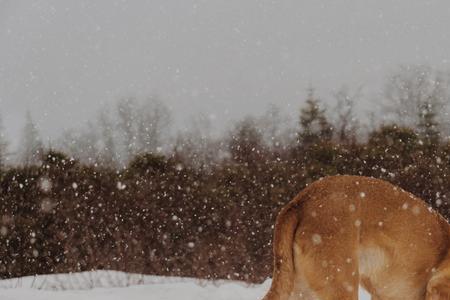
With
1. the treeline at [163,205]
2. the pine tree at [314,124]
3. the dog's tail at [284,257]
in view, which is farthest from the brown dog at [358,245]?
the pine tree at [314,124]

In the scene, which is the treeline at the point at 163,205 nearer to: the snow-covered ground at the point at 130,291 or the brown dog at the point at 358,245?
the snow-covered ground at the point at 130,291

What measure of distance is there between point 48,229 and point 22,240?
439 millimetres

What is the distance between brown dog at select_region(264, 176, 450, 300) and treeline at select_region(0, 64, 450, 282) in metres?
5.46

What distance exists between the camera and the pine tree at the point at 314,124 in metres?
Result: 18.9

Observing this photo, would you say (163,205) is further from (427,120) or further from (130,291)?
(427,120)

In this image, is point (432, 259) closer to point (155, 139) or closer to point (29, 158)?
point (29, 158)

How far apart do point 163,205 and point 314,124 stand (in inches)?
459

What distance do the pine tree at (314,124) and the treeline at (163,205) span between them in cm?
611

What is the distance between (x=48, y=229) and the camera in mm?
10000

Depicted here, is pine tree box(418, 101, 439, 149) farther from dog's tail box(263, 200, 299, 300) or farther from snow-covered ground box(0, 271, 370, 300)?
dog's tail box(263, 200, 299, 300)

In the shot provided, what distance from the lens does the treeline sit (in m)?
9.98

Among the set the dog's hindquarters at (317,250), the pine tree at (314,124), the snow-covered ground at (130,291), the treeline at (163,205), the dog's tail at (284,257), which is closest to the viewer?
the dog's hindquarters at (317,250)

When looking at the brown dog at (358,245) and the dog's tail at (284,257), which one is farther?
the dog's tail at (284,257)

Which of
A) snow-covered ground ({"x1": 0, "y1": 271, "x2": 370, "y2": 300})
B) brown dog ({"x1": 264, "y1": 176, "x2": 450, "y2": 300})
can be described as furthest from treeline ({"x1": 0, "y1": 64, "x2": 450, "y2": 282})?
brown dog ({"x1": 264, "y1": 176, "x2": 450, "y2": 300})
